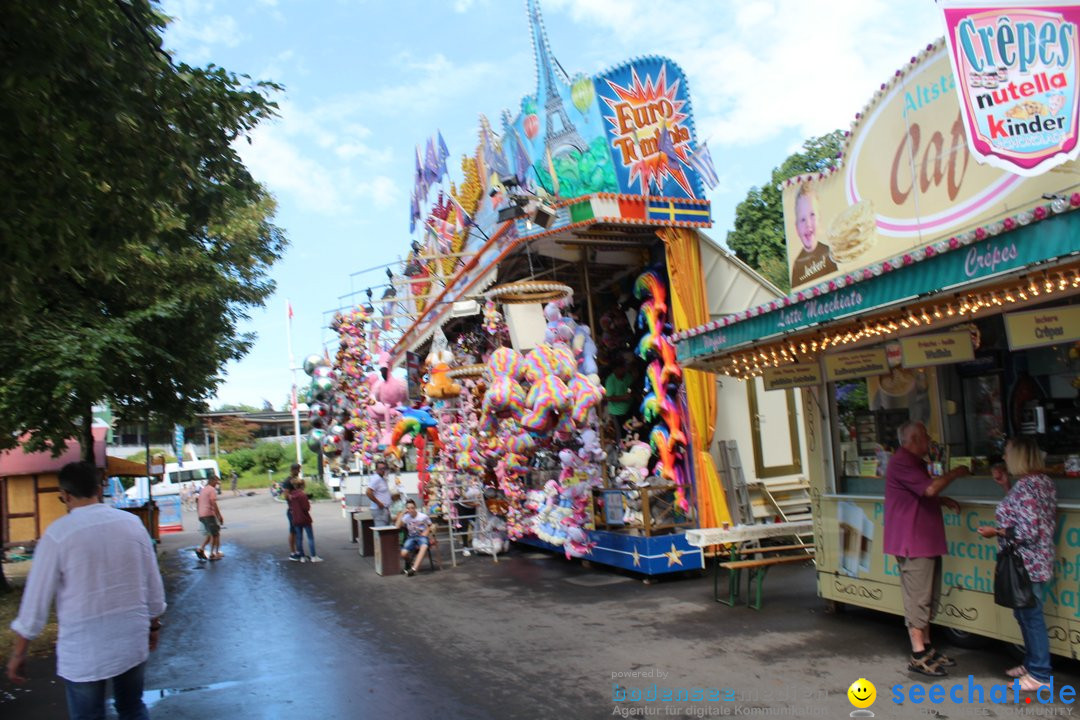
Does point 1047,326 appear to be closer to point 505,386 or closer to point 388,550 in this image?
point 505,386

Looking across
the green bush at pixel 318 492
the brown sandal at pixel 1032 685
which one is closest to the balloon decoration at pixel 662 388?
the brown sandal at pixel 1032 685

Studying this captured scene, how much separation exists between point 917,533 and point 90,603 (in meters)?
5.41

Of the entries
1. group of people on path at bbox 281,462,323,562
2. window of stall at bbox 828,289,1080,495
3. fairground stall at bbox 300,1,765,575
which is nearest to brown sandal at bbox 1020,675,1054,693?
window of stall at bbox 828,289,1080,495

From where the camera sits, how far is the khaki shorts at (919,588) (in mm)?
5801

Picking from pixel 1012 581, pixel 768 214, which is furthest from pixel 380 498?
pixel 768 214

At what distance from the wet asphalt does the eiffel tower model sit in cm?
613

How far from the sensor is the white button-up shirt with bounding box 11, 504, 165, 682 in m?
3.79

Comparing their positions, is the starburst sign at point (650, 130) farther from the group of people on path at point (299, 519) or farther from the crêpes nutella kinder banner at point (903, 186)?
the group of people on path at point (299, 519)

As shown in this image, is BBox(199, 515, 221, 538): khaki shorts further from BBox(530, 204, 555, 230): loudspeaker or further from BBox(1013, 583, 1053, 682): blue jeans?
BBox(1013, 583, 1053, 682): blue jeans

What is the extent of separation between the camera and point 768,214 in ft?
90.1

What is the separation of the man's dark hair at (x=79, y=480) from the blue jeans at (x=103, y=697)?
919 mm

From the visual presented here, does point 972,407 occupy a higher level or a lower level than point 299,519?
higher

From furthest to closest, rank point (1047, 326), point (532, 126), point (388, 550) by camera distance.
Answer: point (388, 550)
point (532, 126)
point (1047, 326)

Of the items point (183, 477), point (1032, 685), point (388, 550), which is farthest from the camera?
point (183, 477)
